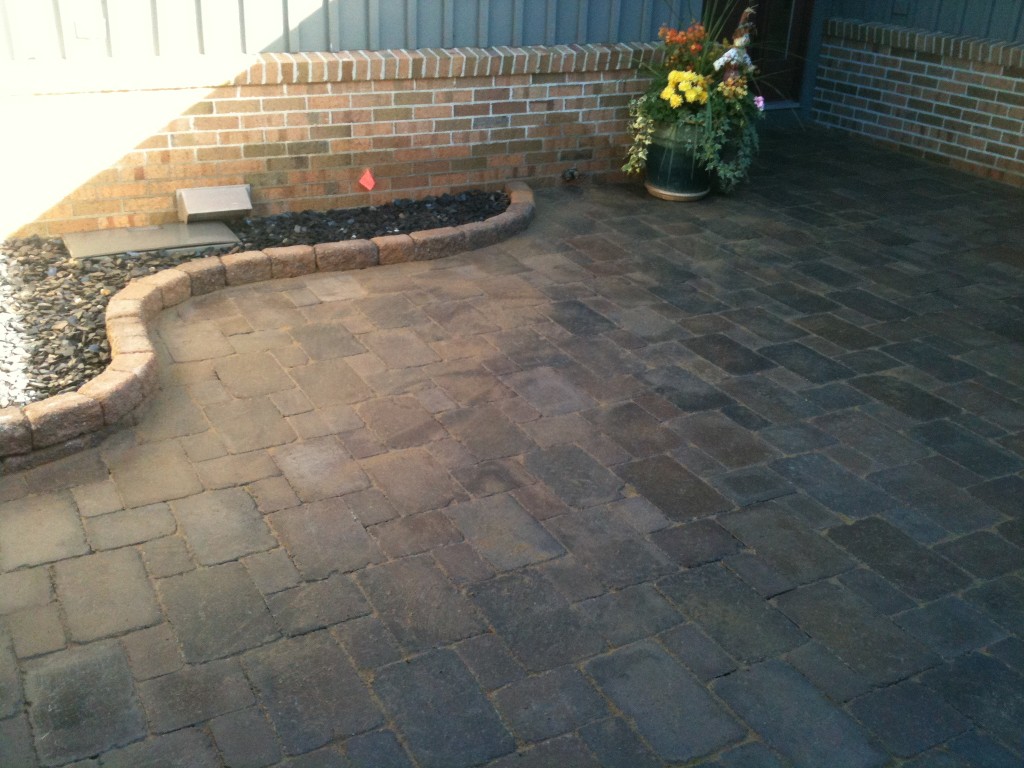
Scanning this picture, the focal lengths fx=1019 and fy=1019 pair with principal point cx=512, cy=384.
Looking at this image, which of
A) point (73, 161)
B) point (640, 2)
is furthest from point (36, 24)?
point (640, 2)

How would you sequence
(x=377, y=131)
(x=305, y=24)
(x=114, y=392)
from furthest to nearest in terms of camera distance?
(x=377, y=131)
(x=305, y=24)
(x=114, y=392)

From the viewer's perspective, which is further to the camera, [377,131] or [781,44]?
[781,44]

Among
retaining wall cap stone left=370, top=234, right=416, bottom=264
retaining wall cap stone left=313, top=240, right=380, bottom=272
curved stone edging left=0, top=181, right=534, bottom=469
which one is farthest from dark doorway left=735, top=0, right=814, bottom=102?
retaining wall cap stone left=313, top=240, right=380, bottom=272

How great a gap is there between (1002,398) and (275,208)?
389cm

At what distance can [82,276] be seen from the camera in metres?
4.91

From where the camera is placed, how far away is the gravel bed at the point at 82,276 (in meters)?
4.09

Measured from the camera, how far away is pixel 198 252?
207 inches

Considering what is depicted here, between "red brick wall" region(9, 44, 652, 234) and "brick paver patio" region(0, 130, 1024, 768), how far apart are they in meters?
0.97

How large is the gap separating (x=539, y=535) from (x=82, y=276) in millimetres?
2857

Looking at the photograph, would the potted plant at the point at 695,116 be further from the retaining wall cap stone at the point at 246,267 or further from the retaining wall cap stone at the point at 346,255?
the retaining wall cap stone at the point at 246,267

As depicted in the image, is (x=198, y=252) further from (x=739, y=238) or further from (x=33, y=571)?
(x=739, y=238)

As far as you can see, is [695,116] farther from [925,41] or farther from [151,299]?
[151,299]

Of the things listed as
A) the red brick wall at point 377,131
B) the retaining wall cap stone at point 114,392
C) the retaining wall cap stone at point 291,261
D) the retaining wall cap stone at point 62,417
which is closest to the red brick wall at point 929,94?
the red brick wall at point 377,131

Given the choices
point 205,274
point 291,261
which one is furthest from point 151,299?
point 291,261
